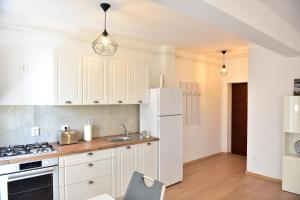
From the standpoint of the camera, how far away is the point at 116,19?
3088mm

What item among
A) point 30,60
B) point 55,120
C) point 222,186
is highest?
point 30,60

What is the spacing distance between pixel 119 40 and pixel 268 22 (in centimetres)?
239

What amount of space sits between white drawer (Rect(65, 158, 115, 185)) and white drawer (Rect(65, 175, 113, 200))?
60 millimetres

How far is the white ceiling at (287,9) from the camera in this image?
92.4 inches

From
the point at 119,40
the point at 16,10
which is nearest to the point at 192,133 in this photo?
the point at 119,40

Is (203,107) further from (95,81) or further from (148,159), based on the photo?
(95,81)

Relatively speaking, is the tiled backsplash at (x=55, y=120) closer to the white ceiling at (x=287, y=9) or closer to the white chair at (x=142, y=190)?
the white chair at (x=142, y=190)

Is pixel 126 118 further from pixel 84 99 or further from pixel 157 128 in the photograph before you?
pixel 84 99

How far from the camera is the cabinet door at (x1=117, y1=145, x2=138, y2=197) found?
339cm

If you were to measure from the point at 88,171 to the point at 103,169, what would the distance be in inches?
9.4

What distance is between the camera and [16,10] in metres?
2.76

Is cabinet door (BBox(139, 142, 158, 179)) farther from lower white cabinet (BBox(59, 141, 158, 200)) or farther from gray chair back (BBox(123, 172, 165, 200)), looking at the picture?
gray chair back (BBox(123, 172, 165, 200))

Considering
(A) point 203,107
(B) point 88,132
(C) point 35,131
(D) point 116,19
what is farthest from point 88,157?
(A) point 203,107

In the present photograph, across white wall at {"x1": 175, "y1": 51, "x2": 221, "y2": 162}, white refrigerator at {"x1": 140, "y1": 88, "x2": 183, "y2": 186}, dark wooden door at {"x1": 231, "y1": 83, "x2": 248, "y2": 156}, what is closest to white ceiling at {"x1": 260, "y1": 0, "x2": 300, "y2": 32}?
white refrigerator at {"x1": 140, "y1": 88, "x2": 183, "y2": 186}
